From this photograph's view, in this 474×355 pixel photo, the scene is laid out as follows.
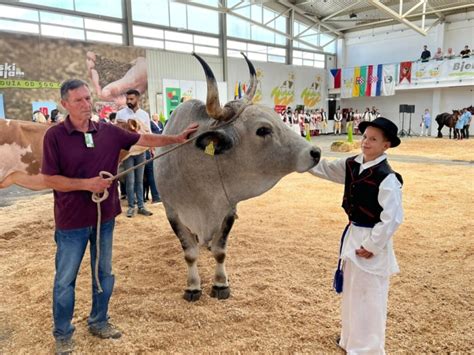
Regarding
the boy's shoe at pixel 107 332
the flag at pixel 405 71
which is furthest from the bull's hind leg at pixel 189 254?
the flag at pixel 405 71

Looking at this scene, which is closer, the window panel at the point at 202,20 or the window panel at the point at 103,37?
the window panel at the point at 103,37

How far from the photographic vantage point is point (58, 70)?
13.8 m

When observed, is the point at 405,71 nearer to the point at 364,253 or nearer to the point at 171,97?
the point at 171,97

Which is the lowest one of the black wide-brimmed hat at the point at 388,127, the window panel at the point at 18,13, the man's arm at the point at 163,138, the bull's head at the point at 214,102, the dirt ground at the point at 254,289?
the dirt ground at the point at 254,289

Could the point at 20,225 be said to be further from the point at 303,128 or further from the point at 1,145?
the point at 303,128

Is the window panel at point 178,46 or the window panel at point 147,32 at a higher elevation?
the window panel at point 147,32

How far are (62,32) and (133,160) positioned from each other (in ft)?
37.0

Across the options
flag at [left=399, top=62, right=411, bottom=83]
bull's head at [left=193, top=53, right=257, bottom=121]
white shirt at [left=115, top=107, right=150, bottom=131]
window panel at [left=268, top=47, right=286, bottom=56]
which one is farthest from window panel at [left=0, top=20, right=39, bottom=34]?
flag at [left=399, top=62, right=411, bottom=83]

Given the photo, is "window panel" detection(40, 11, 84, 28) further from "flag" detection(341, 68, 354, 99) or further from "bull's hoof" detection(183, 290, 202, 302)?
"flag" detection(341, 68, 354, 99)

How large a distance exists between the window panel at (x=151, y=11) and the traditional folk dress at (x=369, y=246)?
1610 centimetres

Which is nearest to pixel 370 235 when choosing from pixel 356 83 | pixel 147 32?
pixel 147 32

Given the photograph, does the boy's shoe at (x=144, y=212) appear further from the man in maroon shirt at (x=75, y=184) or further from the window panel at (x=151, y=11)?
the window panel at (x=151, y=11)

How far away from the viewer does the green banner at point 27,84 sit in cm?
1271

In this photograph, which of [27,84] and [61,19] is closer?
[27,84]
